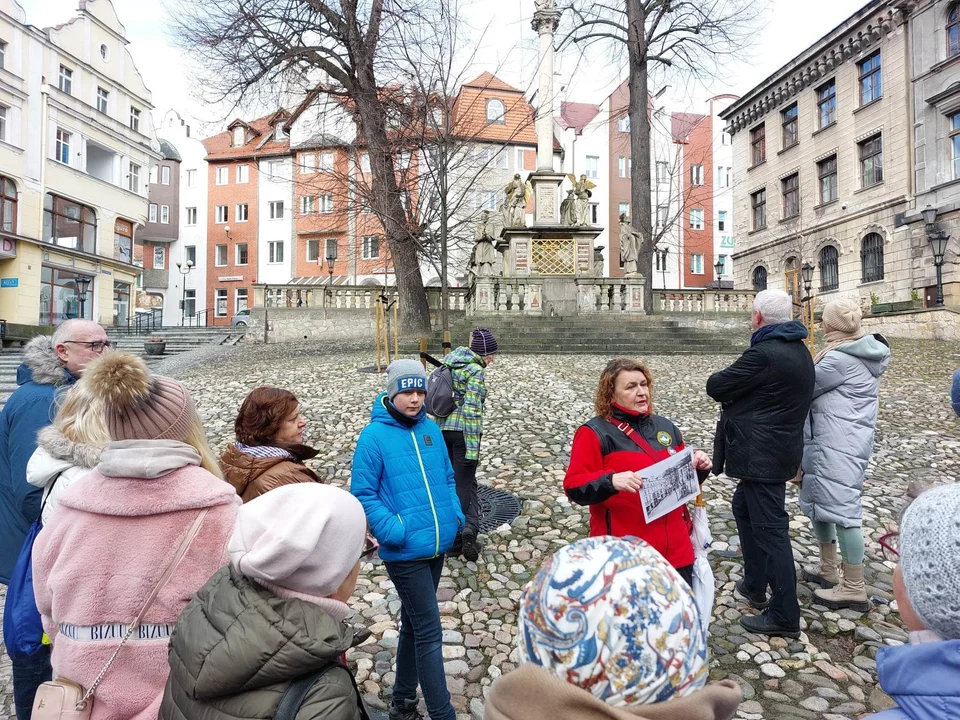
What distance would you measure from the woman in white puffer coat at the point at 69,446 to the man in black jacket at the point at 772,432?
304 centimetres

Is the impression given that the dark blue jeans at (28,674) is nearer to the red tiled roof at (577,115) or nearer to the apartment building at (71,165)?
the apartment building at (71,165)

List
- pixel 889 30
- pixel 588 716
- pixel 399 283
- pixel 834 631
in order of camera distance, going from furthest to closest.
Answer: pixel 889 30 < pixel 399 283 < pixel 834 631 < pixel 588 716

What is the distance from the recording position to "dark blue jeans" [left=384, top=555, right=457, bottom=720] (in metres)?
2.71

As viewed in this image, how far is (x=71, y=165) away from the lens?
29859mm

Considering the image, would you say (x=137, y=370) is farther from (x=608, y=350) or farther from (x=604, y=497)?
(x=608, y=350)

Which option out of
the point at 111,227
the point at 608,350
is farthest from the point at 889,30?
the point at 111,227

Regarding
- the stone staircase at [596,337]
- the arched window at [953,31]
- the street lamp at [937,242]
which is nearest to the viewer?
the stone staircase at [596,337]

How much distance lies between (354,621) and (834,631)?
2851mm

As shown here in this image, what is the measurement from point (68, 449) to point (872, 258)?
3226 cm

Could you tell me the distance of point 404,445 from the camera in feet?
9.58

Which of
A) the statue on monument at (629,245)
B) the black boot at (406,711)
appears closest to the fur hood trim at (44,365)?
the black boot at (406,711)

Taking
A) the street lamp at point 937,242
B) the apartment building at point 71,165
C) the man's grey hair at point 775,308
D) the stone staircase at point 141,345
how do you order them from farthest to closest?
the apartment building at point 71,165, the street lamp at point 937,242, the stone staircase at point 141,345, the man's grey hair at point 775,308

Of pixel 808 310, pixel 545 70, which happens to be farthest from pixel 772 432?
pixel 545 70

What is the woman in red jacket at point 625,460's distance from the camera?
2.79 meters
